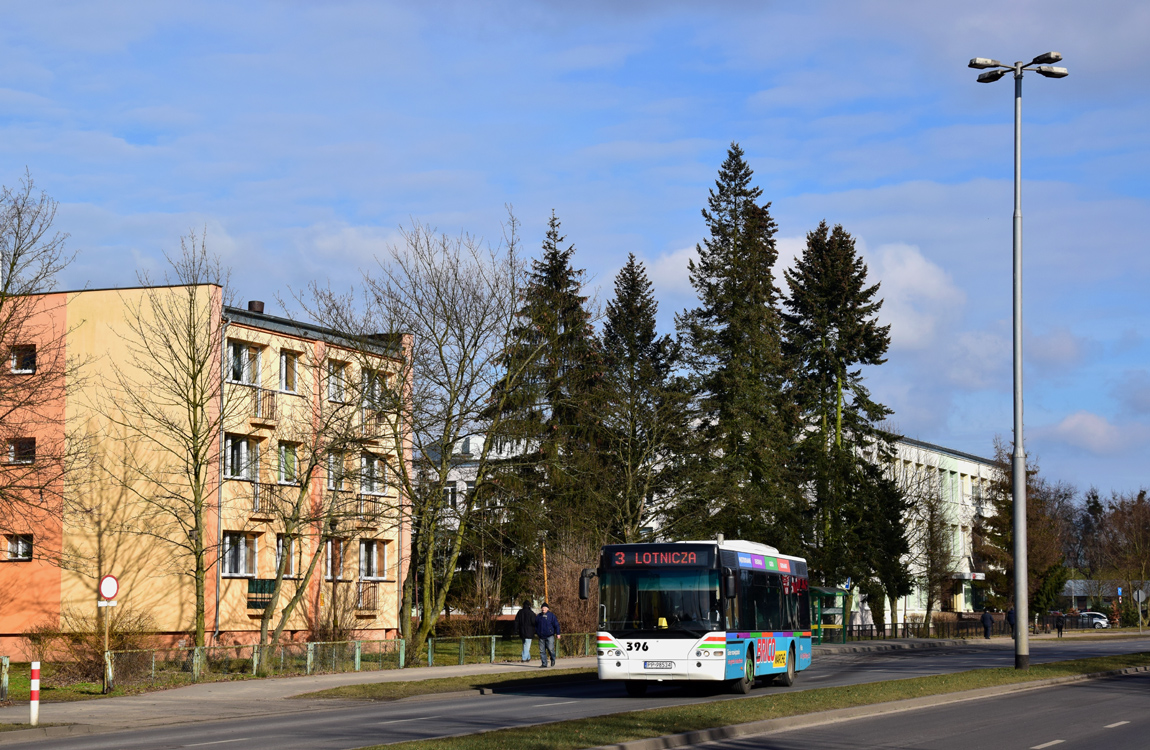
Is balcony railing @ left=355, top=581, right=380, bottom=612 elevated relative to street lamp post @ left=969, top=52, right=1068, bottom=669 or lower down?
lower down

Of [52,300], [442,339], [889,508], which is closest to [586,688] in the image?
Result: [442,339]

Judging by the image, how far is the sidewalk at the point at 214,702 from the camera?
21.1 metres

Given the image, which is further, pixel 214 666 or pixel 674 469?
pixel 674 469

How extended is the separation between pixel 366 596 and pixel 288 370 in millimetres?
9277

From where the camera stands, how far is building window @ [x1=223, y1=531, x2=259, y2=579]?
4188cm

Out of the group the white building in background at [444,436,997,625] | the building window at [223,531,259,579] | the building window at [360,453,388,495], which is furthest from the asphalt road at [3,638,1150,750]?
the white building in background at [444,436,997,625]

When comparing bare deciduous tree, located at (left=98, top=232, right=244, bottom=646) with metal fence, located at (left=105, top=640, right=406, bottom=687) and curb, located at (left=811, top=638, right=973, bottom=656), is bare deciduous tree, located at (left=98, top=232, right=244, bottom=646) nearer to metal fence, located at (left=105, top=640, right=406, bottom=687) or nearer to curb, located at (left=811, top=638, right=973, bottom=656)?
metal fence, located at (left=105, top=640, right=406, bottom=687)

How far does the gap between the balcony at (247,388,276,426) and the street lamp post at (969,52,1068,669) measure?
23.8 metres

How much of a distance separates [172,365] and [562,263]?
912 inches

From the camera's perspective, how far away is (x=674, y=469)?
55.7 meters

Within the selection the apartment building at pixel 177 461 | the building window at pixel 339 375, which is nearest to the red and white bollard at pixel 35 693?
the apartment building at pixel 177 461

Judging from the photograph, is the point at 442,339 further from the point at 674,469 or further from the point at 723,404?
the point at 723,404

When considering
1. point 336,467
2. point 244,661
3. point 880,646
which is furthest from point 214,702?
point 880,646

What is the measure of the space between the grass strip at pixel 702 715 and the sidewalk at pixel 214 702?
24.2 feet
